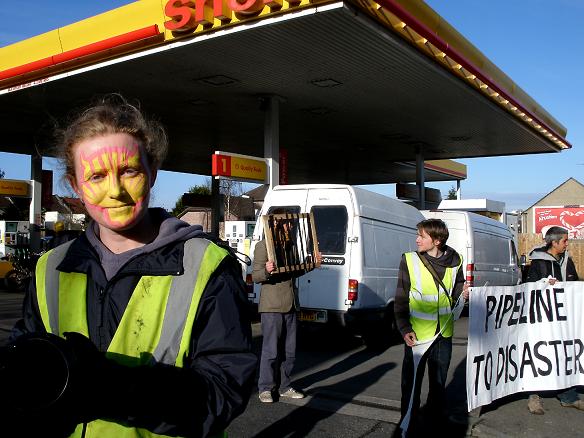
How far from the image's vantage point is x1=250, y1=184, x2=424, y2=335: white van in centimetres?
916

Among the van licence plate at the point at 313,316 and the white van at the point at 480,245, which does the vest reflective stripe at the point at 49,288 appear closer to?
the van licence plate at the point at 313,316

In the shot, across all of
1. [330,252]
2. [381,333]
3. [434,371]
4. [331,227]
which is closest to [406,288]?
[434,371]

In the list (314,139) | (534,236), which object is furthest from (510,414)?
(534,236)

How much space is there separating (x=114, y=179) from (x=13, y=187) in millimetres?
18620

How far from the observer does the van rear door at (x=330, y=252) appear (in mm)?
9234

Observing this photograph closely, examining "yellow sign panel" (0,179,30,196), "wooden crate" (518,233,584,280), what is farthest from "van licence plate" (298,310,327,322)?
"wooden crate" (518,233,584,280)

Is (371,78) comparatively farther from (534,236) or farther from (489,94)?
(534,236)

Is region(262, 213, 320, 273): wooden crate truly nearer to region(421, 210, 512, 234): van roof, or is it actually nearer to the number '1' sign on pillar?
the number '1' sign on pillar

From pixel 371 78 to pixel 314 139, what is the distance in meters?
7.68

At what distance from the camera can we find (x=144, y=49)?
1038 cm

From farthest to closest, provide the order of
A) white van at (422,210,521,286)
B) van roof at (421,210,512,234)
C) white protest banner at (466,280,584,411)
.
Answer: van roof at (421,210,512,234)
white van at (422,210,521,286)
white protest banner at (466,280,584,411)

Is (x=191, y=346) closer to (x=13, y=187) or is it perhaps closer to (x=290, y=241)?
(x=290, y=241)

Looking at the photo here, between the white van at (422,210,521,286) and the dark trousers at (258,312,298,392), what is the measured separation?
7.72 metres

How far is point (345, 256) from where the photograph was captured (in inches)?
364
